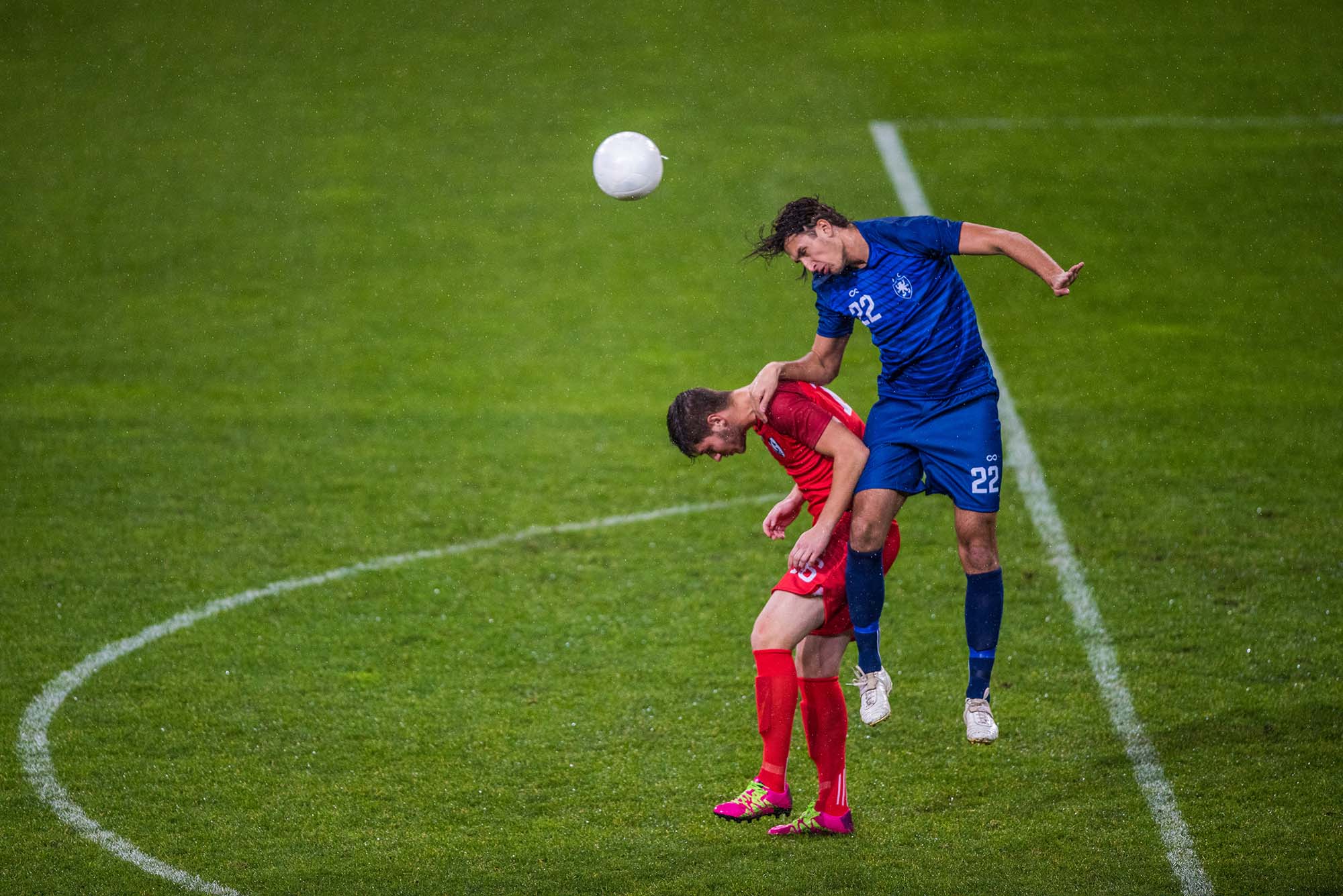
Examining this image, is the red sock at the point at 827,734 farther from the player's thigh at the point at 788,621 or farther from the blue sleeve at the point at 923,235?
the blue sleeve at the point at 923,235

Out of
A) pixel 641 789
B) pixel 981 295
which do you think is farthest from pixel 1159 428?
pixel 641 789

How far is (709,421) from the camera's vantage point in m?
5.83

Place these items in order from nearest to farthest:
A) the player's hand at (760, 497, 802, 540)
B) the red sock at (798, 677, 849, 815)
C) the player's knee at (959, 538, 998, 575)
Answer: the player's knee at (959, 538, 998, 575) → the red sock at (798, 677, 849, 815) → the player's hand at (760, 497, 802, 540)

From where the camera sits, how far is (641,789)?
6.79 meters

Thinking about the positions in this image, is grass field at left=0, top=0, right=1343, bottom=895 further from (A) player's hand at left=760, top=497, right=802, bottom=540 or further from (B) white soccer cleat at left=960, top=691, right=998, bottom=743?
(A) player's hand at left=760, top=497, right=802, bottom=540

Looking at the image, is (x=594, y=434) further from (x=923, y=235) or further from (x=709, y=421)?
(x=923, y=235)

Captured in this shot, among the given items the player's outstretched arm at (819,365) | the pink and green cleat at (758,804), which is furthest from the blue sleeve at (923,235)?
the pink and green cleat at (758,804)

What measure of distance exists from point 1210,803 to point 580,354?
8314 millimetres

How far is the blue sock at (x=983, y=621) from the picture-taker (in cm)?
614

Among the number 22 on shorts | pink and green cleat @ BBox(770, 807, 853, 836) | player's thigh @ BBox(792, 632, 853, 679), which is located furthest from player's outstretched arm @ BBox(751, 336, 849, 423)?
pink and green cleat @ BBox(770, 807, 853, 836)

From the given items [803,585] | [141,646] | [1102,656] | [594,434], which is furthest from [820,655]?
[594,434]

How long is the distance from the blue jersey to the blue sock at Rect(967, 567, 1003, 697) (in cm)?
84

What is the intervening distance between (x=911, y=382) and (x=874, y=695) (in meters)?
1.42

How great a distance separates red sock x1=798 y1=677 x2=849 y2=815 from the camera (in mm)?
6344
